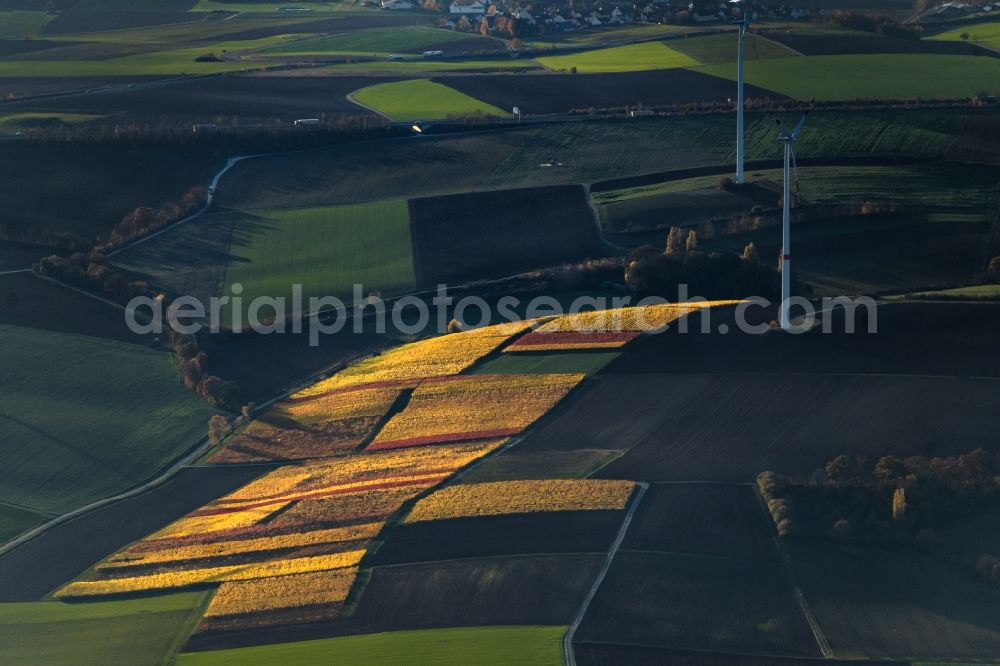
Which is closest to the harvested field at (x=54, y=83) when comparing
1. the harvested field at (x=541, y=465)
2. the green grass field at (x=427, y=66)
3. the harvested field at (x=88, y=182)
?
the green grass field at (x=427, y=66)

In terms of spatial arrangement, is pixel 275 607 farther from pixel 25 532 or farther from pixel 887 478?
pixel 887 478

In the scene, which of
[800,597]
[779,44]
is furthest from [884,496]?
[779,44]

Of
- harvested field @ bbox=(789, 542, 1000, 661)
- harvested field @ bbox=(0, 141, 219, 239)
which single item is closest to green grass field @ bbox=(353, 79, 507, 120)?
harvested field @ bbox=(0, 141, 219, 239)

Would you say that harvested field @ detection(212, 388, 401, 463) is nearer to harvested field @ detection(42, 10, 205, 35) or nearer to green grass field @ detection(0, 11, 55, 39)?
green grass field @ detection(0, 11, 55, 39)

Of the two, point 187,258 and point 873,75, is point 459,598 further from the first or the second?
point 873,75

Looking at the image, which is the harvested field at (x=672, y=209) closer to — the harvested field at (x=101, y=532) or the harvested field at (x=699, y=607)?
the harvested field at (x=101, y=532)

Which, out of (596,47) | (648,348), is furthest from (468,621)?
(596,47)

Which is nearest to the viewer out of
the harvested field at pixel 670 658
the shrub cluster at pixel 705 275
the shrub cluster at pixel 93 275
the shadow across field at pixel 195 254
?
the harvested field at pixel 670 658
